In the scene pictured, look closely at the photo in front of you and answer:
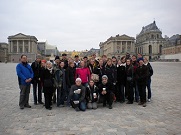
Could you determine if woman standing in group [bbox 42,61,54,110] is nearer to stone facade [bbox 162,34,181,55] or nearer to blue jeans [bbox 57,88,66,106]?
blue jeans [bbox 57,88,66,106]

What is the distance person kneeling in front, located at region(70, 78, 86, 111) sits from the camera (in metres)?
7.74

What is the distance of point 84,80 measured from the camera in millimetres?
8586

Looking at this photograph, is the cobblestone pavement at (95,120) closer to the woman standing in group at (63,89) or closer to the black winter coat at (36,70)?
the woman standing in group at (63,89)

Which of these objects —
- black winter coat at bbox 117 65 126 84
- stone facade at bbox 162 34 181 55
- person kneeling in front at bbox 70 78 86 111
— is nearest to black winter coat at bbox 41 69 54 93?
person kneeling in front at bbox 70 78 86 111

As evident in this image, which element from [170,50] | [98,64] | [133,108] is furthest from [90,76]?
[170,50]

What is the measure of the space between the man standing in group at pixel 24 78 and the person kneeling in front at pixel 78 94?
6.10 ft

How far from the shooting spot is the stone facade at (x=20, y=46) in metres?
95.6

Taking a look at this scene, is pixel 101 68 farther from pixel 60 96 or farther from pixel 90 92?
pixel 60 96

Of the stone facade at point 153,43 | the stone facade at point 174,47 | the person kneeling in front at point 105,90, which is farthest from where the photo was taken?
the stone facade at point 153,43

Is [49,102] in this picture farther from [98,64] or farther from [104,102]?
[98,64]

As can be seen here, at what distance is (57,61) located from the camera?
Answer: 8805 mm

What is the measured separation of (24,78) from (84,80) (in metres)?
2.50

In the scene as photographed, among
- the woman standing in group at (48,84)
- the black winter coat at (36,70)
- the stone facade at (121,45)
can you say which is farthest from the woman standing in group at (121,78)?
the stone facade at (121,45)

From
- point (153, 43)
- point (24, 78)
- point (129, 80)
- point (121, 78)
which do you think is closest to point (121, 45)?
point (153, 43)
